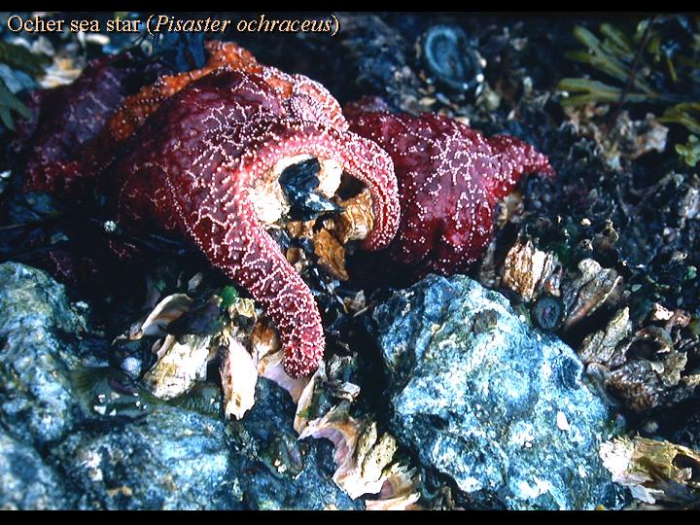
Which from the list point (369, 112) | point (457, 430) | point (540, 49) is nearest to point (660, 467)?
point (457, 430)

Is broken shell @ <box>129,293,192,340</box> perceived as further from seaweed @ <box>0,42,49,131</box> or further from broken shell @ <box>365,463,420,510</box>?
seaweed @ <box>0,42,49,131</box>

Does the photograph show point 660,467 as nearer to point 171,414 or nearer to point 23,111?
point 171,414

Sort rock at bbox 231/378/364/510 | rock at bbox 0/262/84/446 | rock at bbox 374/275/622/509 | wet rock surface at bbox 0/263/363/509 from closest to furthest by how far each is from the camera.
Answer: wet rock surface at bbox 0/263/363/509, rock at bbox 0/262/84/446, rock at bbox 231/378/364/510, rock at bbox 374/275/622/509

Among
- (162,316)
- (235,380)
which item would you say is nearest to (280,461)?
(235,380)

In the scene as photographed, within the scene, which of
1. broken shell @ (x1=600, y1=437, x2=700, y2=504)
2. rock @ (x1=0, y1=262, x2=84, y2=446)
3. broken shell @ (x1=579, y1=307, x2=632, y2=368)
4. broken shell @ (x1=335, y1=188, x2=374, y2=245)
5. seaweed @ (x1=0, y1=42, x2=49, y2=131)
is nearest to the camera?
rock @ (x1=0, y1=262, x2=84, y2=446)

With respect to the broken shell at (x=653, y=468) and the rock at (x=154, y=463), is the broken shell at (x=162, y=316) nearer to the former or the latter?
the rock at (x=154, y=463)

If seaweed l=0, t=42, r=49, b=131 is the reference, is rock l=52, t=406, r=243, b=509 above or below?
below

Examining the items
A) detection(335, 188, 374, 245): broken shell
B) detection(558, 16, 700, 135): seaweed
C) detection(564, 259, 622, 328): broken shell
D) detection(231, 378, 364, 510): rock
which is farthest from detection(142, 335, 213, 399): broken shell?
detection(558, 16, 700, 135): seaweed

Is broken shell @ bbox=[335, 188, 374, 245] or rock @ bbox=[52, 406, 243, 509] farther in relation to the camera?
broken shell @ bbox=[335, 188, 374, 245]
